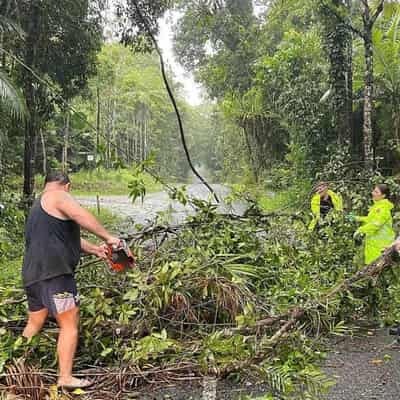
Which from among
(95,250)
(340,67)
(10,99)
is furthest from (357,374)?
(340,67)

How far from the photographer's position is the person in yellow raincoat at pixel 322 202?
19.8ft

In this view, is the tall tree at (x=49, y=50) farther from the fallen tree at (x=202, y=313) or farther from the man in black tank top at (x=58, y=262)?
the man in black tank top at (x=58, y=262)

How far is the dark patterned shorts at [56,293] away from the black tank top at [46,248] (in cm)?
5

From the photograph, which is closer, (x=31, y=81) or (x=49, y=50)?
(x=31, y=81)

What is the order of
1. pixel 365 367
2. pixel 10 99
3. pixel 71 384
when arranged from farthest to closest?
pixel 10 99
pixel 365 367
pixel 71 384

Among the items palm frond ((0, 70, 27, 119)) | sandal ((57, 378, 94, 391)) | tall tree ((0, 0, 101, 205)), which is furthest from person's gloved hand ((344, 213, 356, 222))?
tall tree ((0, 0, 101, 205))

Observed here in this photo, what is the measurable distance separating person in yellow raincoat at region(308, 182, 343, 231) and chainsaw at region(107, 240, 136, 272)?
2844mm

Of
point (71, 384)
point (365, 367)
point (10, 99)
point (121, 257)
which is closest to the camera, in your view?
point (71, 384)

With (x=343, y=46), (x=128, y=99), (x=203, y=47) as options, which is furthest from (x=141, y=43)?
(x=128, y=99)

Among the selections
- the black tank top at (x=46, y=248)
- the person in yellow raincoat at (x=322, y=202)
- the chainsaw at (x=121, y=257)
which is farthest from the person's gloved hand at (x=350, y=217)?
the black tank top at (x=46, y=248)

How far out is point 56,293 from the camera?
137 inches

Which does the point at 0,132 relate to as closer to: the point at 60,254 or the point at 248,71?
the point at 60,254

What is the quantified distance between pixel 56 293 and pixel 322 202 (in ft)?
15.9

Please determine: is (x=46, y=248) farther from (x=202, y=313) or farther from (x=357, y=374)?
(x=357, y=374)
